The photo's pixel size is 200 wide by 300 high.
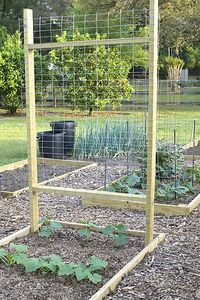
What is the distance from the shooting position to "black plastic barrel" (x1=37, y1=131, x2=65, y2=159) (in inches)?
307

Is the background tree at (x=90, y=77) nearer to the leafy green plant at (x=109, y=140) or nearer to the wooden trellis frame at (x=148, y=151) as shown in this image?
the leafy green plant at (x=109, y=140)

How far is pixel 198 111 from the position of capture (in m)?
17.0

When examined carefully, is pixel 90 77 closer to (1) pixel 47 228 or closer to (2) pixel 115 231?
(1) pixel 47 228

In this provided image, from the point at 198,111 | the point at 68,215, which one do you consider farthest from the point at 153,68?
the point at 198,111

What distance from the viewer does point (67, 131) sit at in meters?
8.17

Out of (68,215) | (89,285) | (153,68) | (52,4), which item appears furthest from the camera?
(52,4)

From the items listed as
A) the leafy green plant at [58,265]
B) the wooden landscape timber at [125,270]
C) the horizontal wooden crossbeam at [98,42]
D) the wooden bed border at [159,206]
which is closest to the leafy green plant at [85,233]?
the leafy green plant at [58,265]

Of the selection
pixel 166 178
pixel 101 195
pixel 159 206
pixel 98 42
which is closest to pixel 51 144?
pixel 166 178

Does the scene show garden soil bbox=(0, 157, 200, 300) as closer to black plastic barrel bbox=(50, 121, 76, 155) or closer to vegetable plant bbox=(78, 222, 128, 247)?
vegetable plant bbox=(78, 222, 128, 247)

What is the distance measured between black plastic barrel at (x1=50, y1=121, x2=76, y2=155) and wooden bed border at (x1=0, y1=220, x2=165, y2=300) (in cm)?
371

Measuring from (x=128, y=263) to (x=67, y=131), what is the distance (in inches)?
194

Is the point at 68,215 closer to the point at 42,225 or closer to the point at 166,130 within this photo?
the point at 42,225

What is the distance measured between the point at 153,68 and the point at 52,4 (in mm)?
22945

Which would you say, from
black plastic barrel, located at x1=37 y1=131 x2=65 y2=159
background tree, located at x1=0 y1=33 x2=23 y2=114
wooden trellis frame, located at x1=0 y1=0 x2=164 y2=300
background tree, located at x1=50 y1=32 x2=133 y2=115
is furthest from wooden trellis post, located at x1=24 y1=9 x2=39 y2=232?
background tree, located at x1=0 y1=33 x2=23 y2=114
